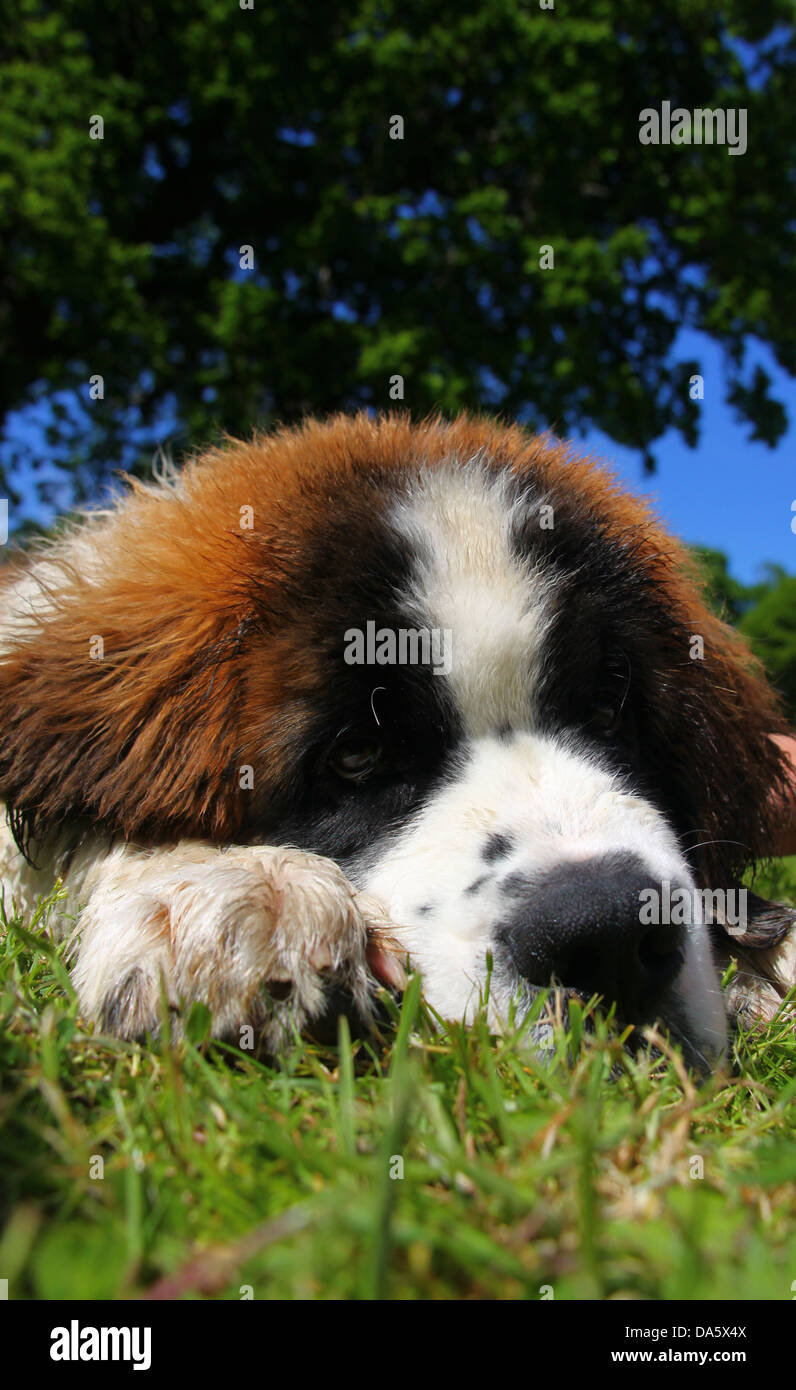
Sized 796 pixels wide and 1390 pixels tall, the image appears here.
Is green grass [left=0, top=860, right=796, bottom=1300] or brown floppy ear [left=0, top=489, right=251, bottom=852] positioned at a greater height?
brown floppy ear [left=0, top=489, right=251, bottom=852]

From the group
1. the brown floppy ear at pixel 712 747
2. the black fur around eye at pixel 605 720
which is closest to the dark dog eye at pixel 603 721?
the black fur around eye at pixel 605 720

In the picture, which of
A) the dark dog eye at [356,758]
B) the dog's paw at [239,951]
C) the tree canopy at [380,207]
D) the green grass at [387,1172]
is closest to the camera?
the green grass at [387,1172]

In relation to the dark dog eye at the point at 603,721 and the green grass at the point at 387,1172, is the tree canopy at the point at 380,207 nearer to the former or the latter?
the dark dog eye at the point at 603,721

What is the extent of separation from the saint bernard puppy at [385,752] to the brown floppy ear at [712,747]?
0.5 inches

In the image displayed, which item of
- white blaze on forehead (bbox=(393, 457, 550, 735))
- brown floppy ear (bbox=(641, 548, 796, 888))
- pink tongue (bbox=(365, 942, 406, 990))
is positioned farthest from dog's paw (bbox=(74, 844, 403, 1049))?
brown floppy ear (bbox=(641, 548, 796, 888))

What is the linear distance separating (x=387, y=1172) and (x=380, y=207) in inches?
548

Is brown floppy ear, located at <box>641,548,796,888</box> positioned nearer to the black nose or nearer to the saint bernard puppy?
the saint bernard puppy

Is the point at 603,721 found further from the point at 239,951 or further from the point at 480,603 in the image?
the point at 239,951

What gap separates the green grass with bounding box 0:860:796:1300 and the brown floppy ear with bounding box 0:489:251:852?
2.44 ft

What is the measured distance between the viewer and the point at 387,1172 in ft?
3.00

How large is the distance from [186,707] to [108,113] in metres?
13.2

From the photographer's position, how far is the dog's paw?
171cm

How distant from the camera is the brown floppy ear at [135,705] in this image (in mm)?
2334

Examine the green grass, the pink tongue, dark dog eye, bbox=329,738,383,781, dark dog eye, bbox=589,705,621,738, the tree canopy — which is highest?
the tree canopy
